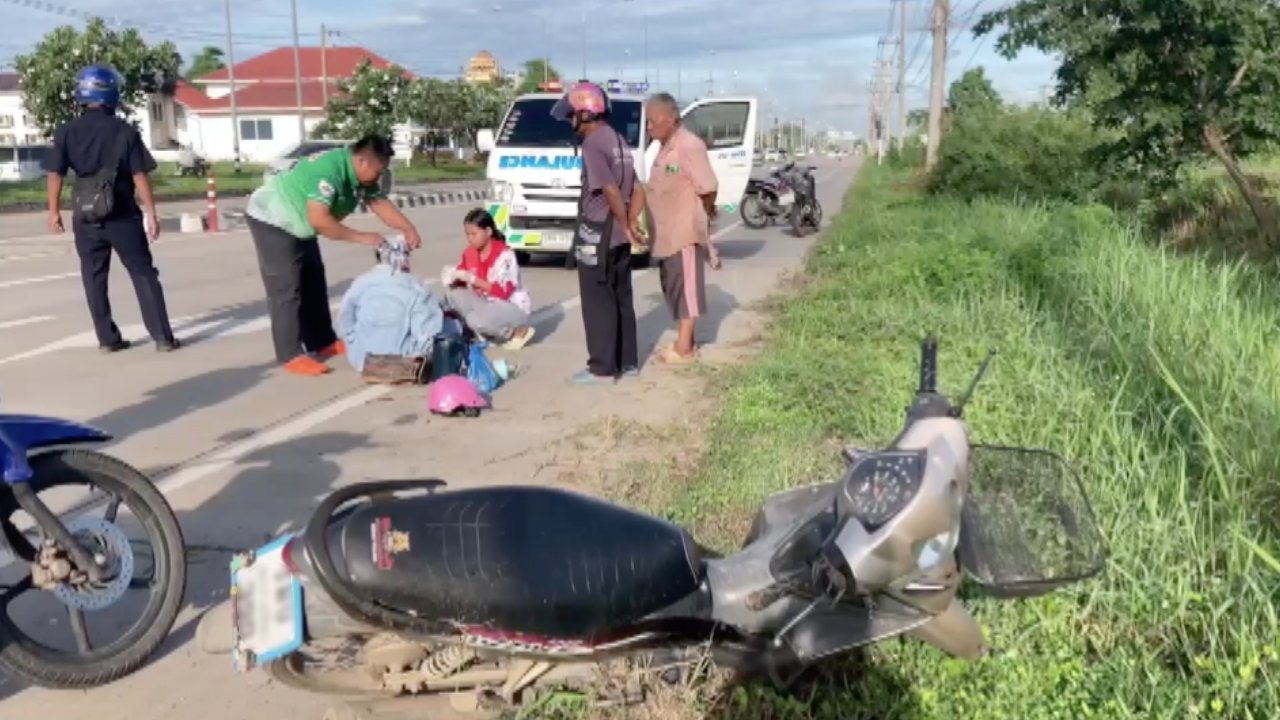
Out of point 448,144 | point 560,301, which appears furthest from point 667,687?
point 448,144

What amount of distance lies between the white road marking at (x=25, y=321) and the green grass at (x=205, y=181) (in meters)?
6.14

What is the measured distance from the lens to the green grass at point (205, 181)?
3022cm

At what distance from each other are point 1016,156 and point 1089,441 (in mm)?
17958

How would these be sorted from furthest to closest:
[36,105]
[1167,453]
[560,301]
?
[36,105], [560,301], [1167,453]

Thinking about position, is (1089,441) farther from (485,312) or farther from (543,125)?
(543,125)

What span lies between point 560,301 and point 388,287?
12.9ft

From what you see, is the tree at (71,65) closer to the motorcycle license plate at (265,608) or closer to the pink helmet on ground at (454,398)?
the pink helmet on ground at (454,398)

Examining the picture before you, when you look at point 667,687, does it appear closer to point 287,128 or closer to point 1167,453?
point 1167,453

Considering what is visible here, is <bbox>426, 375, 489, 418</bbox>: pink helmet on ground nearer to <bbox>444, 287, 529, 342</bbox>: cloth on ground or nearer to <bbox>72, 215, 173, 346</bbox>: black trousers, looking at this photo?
<bbox>444, 287, 529, 342</bbox>: cloth on ground

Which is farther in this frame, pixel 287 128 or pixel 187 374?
pixel 287 128

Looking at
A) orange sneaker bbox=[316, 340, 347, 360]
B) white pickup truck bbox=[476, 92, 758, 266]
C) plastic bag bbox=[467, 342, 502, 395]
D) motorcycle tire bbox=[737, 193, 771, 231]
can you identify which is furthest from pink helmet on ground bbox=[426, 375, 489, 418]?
motorcycle tire bbox=[737, 193, 771, 231]

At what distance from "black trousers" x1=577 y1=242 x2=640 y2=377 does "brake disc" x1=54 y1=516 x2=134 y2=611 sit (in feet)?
13.8

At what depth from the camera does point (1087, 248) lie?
32.7ft

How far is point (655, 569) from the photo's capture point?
2615mm
